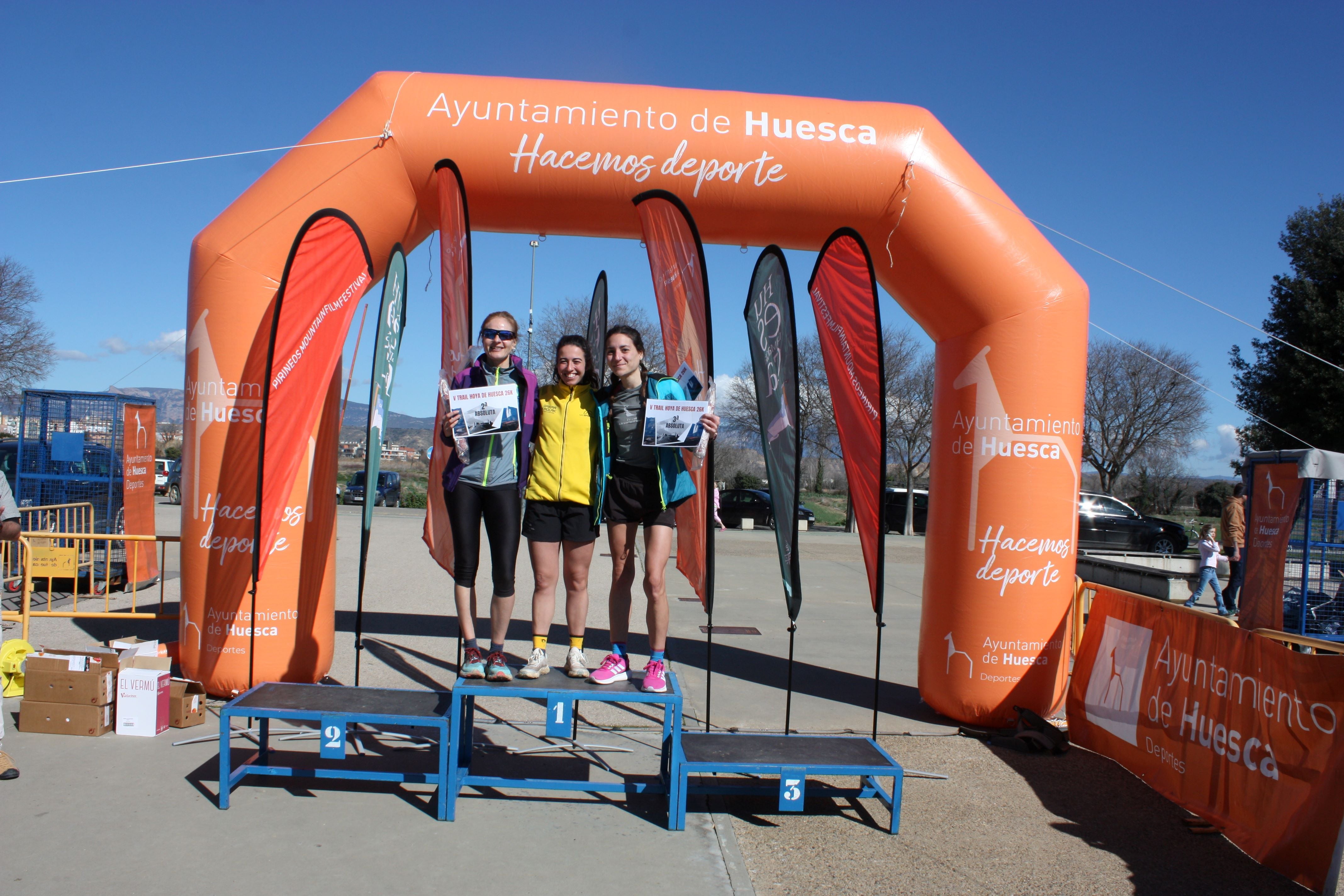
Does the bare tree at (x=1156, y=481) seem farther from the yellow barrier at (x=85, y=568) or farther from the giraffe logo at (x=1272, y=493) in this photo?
the yellow barrier at (x=85, y=568)

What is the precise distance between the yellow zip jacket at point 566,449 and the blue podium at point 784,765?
140 centimetres

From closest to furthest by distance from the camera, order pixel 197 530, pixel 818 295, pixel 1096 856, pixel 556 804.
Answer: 1. pixel 1096 856
2. pixel 556 804
3. pixel 818 295
4. pixel 197 530

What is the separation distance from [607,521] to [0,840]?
2.95 metres

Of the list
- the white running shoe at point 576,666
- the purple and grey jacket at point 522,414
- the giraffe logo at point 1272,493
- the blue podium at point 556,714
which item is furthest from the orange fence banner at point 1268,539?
the purple and grey jacket at point 522,414

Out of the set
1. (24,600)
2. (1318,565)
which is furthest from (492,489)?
(1318,565)

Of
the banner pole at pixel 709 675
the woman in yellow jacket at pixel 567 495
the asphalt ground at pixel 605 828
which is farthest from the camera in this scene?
the woman in yellow jacket at pixel 567 495

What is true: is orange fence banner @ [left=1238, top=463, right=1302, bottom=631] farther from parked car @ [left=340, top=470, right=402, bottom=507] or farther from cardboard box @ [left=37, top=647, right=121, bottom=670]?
parked car @ [left=340, top=470, right=402, bottom=507]

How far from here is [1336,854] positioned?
10.9 feet

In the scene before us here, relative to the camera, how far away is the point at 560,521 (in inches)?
181

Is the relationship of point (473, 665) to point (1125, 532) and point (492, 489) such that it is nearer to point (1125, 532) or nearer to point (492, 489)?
point (492, 489)

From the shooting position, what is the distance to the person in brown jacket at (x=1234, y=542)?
12.5m

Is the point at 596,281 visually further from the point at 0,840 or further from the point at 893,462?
the point at 893,462

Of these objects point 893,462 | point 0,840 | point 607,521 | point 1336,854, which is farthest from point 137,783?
point 893,462

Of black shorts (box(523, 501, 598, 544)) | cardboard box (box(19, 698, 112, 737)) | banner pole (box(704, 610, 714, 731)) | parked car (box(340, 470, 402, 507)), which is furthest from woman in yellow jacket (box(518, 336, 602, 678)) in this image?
parked car (box(340, 470, 402, 507))
